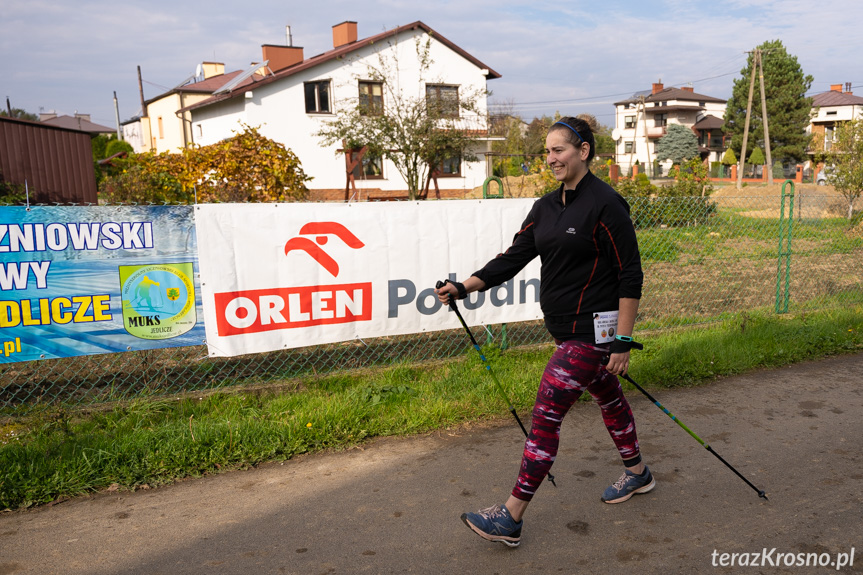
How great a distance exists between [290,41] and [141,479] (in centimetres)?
3887

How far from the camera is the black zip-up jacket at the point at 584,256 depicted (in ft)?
10.6

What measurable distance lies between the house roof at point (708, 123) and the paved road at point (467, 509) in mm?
74241

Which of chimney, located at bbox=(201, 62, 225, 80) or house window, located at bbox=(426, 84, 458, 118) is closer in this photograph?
house window, located at bbox=(426, 84, 458, 118)

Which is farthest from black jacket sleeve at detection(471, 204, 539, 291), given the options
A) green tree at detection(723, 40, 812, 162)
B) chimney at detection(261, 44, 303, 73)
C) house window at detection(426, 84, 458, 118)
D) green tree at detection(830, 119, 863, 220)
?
green tree at detection(723, 40, 812, 162)

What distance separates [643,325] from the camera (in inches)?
290

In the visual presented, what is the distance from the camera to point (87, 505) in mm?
3855

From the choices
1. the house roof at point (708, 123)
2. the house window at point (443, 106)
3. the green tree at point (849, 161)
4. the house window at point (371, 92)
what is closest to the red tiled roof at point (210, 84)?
the house window at point (371, 92)

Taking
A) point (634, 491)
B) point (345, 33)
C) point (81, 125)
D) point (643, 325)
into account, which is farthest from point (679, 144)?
point (634, 491)

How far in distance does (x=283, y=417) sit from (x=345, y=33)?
33354 millimetres

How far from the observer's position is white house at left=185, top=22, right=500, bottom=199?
30.9m

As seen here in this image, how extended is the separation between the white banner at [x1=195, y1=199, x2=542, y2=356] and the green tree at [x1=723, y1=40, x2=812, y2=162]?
5563 centimetres

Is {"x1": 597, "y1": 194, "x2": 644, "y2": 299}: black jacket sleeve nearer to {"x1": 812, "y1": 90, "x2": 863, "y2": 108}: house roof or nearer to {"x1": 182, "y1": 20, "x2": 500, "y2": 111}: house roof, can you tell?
{"x1": 182, "y1": 20, "x2": 500, "y2": 111}: house roof

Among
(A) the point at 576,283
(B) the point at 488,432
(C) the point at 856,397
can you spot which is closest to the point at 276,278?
(B) the point at 488,432

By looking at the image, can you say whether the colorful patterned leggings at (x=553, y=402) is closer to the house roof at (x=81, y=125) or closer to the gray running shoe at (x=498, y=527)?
the gray running shoe at (x=498, y=527)
